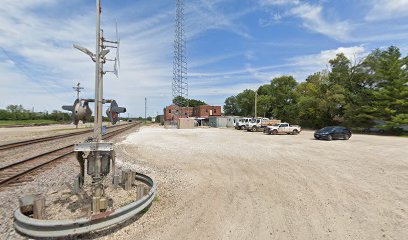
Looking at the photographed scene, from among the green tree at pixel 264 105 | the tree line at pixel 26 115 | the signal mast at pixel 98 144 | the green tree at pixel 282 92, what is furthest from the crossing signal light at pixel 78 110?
the tree line at pixel 26 115

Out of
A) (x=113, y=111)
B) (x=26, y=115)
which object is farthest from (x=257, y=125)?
(x=26, y=115)

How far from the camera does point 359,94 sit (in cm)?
4069

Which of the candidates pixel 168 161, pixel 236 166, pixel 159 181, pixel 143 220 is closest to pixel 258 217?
pixel 143 220

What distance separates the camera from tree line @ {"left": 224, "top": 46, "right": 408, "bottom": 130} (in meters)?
34.4

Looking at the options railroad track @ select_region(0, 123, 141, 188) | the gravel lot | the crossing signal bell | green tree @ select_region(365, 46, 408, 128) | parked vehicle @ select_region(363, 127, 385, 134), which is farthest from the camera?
parked vehicle @ select_region(363, 127, 385, 134)

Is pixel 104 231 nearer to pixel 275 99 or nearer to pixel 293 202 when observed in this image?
pixel 293 202

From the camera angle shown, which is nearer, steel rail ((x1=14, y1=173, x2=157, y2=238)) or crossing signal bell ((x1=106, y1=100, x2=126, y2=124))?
steel rail ((x1=14, y1=173, x2=157, y2=238))

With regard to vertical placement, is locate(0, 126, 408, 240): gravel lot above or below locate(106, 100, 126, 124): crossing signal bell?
below

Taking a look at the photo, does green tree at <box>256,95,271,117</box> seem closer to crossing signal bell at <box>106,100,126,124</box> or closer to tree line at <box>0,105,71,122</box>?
tree line at <box>0,105,71,122</box>

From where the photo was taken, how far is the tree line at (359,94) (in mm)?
34438

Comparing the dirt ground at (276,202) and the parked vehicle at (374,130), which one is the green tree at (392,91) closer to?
the parked vehicle at (374,130)

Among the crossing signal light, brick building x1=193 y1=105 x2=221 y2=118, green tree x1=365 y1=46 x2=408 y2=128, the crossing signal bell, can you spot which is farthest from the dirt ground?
brick building x1=193 y1=105 x2=221 y2=118

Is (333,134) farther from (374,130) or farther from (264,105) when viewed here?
(264,105)

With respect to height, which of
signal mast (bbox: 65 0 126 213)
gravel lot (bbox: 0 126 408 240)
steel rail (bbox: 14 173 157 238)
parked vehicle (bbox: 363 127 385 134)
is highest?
signal mast (bbox: 65 0 126 213)
